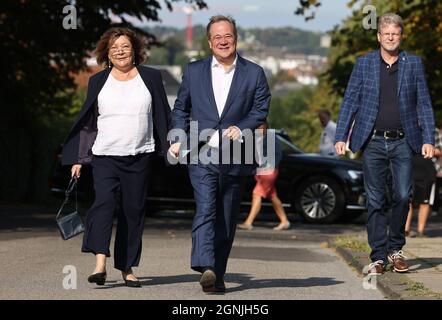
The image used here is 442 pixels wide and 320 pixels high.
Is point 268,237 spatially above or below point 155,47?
below

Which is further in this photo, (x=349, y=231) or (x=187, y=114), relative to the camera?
(x=349, y=231)

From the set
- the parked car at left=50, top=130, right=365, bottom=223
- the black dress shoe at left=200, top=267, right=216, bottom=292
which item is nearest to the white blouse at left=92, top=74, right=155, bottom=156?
the black dress shoe at left=200, top=267, right=216, bottom=292

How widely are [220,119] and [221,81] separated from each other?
291mm

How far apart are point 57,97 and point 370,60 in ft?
64.7

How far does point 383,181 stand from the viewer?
10594 mm

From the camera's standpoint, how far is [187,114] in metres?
9.53

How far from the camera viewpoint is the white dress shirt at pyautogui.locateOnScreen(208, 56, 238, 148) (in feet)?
30.7

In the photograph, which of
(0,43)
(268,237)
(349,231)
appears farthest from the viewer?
(0,43)

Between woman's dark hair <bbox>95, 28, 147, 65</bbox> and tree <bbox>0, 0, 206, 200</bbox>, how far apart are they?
11.9 m

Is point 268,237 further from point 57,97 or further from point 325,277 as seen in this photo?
point 57,97

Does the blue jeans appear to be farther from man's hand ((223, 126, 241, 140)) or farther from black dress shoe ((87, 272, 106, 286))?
black dress shoe ((87, 272, 106, 286))

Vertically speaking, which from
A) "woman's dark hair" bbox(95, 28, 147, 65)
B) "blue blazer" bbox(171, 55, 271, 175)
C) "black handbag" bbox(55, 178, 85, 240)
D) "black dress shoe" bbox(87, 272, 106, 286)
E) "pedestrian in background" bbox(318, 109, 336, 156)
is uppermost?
"woman's dark hair" bbox(95, 28, 147, 65)

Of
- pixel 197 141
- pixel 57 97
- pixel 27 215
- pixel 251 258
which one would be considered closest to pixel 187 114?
pixel 197 141

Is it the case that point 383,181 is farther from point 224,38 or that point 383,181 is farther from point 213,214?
point 224,38
